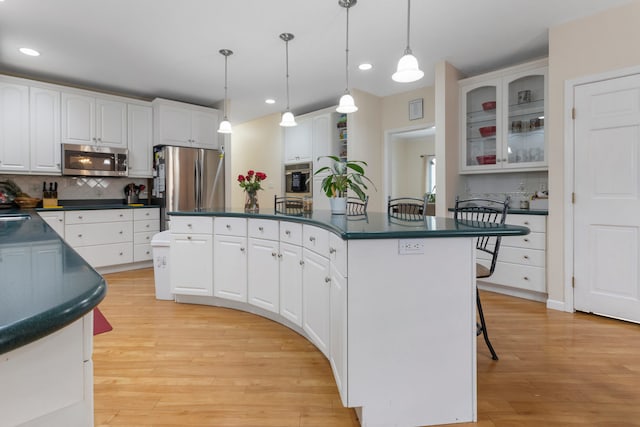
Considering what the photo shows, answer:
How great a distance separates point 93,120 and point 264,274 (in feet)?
11.5

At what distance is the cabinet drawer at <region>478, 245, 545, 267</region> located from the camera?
323 centimetres

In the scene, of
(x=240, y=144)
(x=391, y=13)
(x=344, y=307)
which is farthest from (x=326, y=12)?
(x=240, y=144)

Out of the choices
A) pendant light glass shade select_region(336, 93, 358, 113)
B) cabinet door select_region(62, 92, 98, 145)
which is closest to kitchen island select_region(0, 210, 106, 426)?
pendant light glass shade select_region(336, 93, 358, 113)

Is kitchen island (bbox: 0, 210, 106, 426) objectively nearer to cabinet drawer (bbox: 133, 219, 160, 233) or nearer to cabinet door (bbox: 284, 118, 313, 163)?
cabinet drawer (bbox: 133, 219, 160, 233)

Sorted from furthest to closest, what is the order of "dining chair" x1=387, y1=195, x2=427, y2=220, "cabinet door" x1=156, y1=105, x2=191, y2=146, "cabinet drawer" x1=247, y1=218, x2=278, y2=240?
"cabinet door" x1=156, y1=105, x2=191, y2=146 < "cabinet drawer" x1=247, y1=218, x2=278, y2=240 < "dining chair" x1=387, y1=195, x2=427, y2=220

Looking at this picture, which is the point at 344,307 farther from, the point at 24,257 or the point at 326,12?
the point at 326,12

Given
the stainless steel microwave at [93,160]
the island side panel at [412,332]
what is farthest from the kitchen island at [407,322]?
the stainless steel microwave at [93,160]

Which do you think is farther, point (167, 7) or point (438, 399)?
point (167, 7)

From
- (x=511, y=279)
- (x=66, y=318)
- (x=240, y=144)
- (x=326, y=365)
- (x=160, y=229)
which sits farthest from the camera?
(x=240, y=144)

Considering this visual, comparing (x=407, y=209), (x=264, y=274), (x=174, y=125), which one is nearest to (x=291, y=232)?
(x=264, y=274)

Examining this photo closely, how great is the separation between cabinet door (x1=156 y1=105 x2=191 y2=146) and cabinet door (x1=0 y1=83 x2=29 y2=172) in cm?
145

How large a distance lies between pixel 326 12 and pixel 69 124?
3.54m

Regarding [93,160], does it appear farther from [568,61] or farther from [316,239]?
[568,61]

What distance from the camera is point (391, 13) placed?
9.47 ft
